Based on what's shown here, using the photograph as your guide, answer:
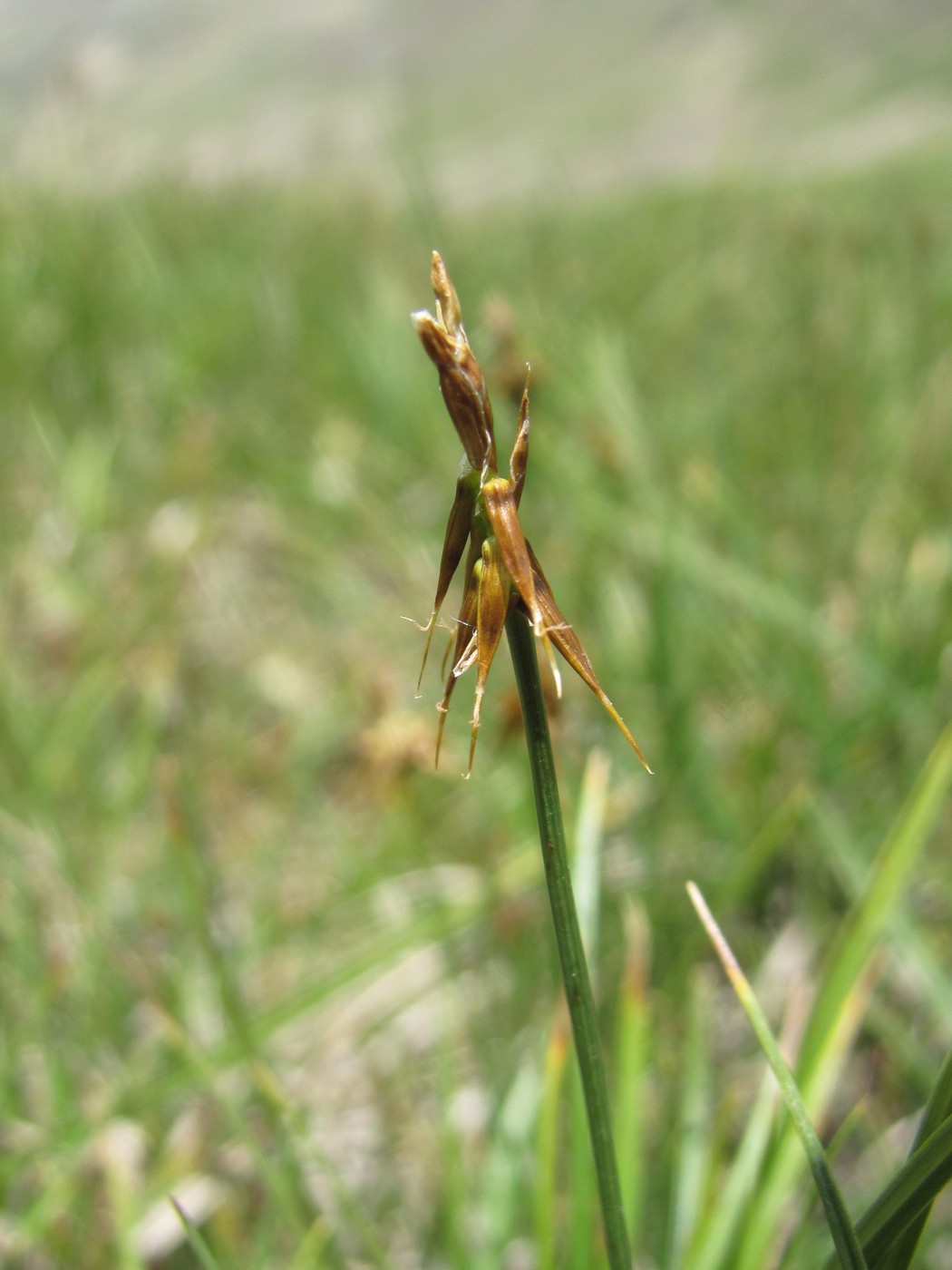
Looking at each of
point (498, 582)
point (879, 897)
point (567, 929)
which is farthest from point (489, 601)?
point (879, 897)

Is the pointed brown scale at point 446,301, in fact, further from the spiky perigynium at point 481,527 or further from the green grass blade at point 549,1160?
the green grass blade at point 549,1160

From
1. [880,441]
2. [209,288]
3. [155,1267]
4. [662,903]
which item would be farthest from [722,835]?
[209,288]

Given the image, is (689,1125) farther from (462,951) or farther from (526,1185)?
(462,951)

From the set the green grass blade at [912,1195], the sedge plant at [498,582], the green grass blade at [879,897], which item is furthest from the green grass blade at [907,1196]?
the green grass blade at [879,897]

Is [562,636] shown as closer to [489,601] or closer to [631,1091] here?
[489,601]

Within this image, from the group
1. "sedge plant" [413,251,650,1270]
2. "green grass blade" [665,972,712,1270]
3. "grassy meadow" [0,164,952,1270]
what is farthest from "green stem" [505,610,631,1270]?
"green grass blade" [665,972,712,1270]

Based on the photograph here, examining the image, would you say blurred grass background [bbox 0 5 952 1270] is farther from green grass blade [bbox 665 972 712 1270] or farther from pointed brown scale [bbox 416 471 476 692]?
pointed brown scale [bbox 416 471 476 692]

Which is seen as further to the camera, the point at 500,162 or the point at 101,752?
the point at 500,162
